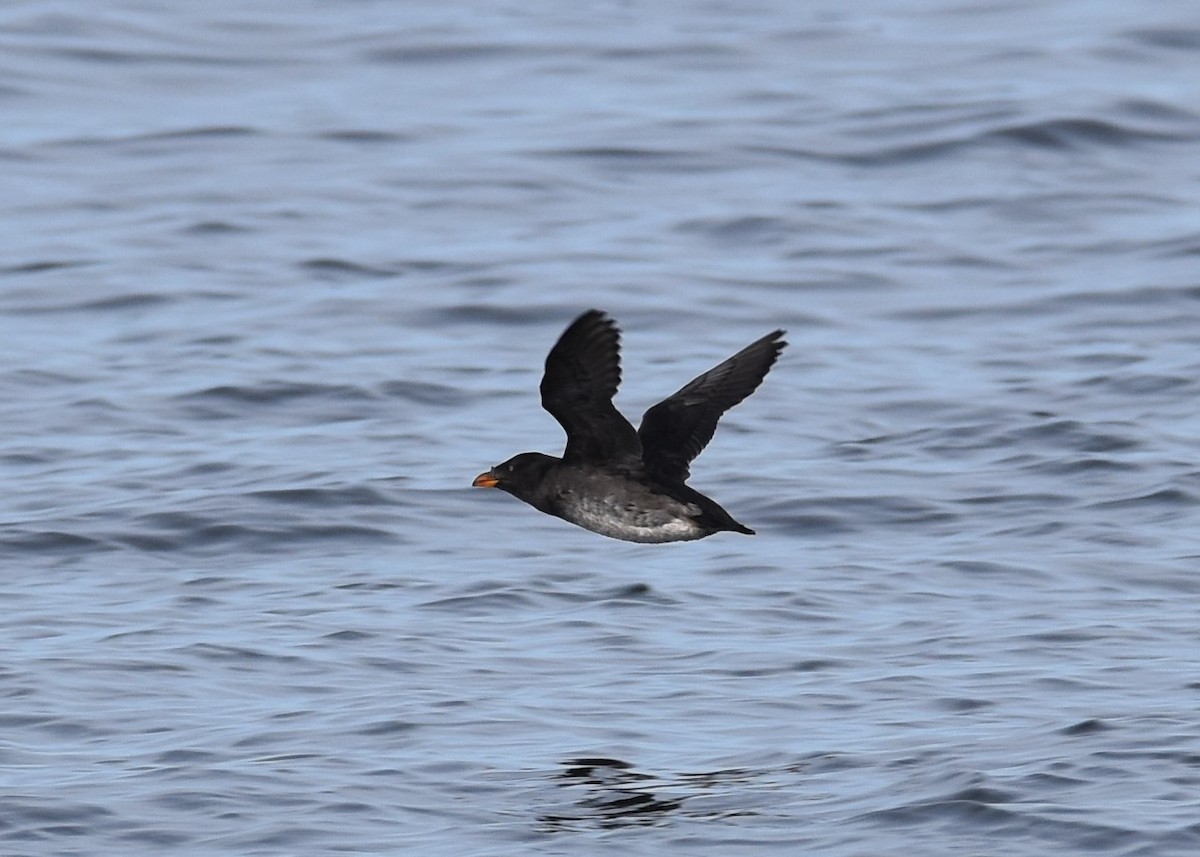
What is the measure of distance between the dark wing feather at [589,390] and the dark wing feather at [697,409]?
407 mm

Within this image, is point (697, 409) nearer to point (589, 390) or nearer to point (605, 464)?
point (605, 464)

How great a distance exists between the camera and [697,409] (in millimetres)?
11102

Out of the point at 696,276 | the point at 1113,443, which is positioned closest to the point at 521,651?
the point at 1113,443

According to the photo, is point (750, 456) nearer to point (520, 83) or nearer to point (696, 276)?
point (696, 276)

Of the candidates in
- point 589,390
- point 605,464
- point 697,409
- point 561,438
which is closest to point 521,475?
point 605,464

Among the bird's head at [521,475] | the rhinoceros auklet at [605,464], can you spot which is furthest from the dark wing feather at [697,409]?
the bird's head at [521,475]

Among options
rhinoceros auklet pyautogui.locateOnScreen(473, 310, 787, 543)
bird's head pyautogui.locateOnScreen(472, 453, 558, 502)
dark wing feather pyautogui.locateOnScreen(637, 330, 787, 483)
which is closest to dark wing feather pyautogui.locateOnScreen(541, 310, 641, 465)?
rhinoceros auklet pyautogui.locateOnScreen(473, 310, 787, 543)

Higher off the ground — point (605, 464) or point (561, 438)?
point (605, 464)

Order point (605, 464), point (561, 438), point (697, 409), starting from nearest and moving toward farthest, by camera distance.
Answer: point (605, 464) → point (697, 409) → point (561, 438)

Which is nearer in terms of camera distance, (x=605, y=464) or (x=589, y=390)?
(x=589, y=390)

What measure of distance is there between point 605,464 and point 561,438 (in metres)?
6.53

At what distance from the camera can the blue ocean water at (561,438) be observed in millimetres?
10734

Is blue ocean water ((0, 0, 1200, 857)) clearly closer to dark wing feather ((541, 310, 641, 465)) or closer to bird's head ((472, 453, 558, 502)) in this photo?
bird's head ((472, 453, 558, 502))

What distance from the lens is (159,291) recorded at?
21016 millimetres
